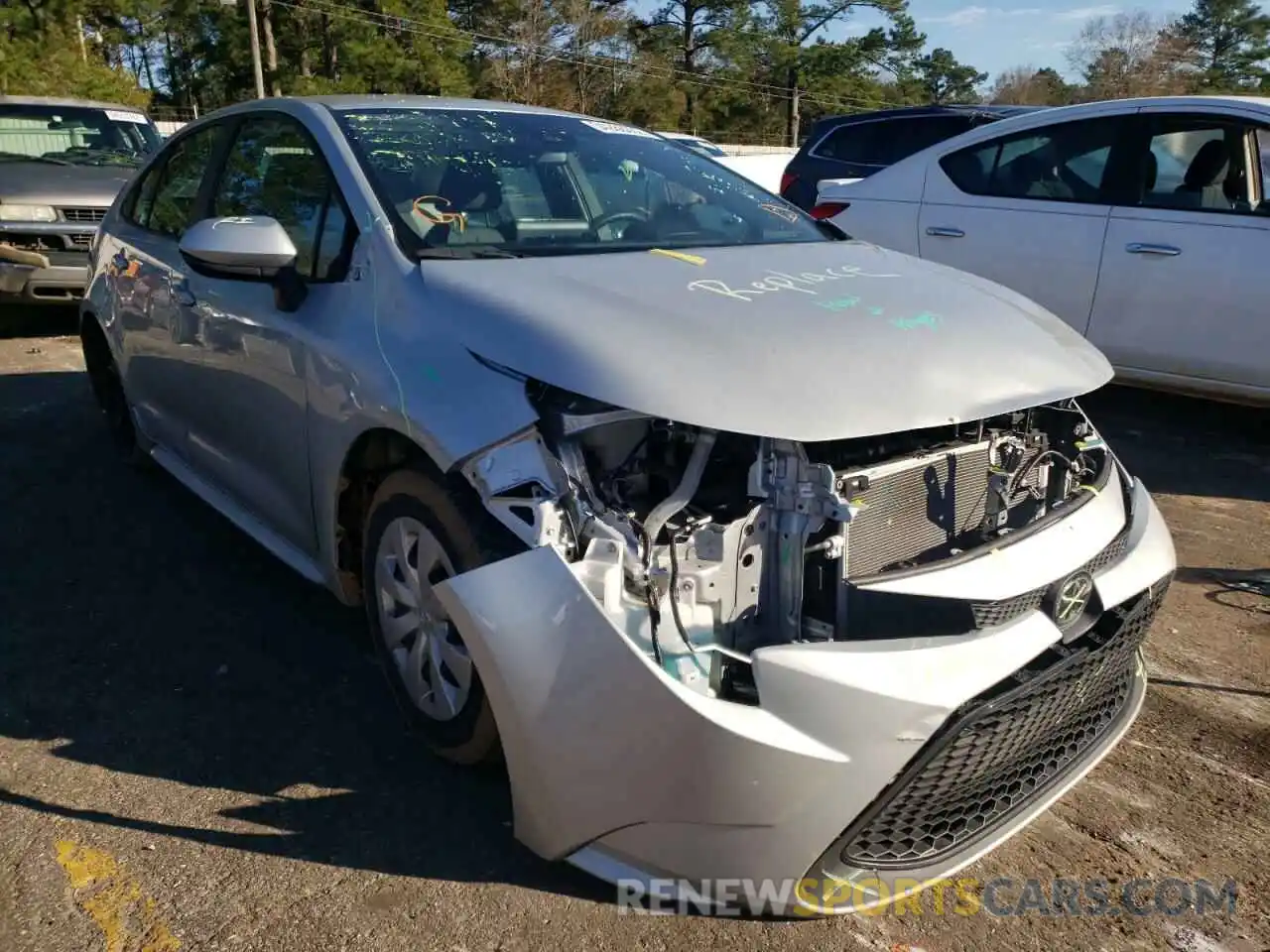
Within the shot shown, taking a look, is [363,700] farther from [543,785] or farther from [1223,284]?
[1223,284]

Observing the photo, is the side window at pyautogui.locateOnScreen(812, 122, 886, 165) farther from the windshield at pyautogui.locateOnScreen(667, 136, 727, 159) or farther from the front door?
the front door

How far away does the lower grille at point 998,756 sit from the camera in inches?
84.4

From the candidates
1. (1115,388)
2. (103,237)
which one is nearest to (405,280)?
(103,237)

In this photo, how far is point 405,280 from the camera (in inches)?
108

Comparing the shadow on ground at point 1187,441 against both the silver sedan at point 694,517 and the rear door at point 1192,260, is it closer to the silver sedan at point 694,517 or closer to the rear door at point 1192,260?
the rear door at point 1192,260

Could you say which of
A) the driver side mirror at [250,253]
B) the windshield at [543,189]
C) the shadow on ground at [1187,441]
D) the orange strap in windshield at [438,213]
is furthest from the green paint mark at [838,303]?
the shadow on ground at [1187,441]

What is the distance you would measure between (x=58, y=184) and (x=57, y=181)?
68 millimetres

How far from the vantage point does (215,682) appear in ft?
10.6

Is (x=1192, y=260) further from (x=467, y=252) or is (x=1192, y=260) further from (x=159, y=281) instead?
(x=159, y=281)

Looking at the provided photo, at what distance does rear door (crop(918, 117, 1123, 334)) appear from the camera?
18.0 ft

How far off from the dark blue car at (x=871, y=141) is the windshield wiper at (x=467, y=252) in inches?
245

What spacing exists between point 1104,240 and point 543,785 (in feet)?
14.6

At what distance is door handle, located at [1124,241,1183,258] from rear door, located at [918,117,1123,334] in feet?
0.50

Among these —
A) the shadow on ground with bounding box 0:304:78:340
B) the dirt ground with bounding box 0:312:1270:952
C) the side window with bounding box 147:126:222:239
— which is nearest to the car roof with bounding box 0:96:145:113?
the shadow on ground with bounding box 0:304:78:340
